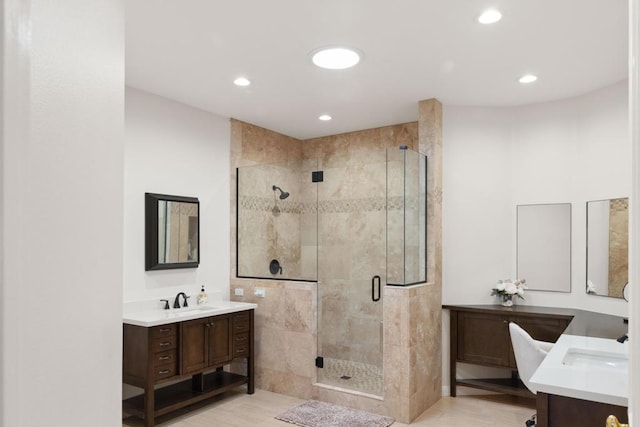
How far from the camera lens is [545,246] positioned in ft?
14.0

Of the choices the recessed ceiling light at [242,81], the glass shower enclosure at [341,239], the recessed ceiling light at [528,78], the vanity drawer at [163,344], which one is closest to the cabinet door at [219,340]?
the vanity drawer at [163,344]

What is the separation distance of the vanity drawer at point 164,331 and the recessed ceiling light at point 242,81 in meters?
2.03

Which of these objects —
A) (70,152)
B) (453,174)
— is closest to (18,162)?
(70,152)

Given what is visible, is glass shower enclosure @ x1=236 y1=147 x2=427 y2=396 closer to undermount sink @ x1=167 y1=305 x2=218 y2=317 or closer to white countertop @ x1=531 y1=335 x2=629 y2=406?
undermount sink @ x1=167 y1=305 x2=218 y2=317

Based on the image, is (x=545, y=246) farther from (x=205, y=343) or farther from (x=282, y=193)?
Result: (x=205, y=343)

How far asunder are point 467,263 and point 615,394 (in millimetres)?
2625

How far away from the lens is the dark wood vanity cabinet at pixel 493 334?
3877mm

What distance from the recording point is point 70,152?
0.82 meters

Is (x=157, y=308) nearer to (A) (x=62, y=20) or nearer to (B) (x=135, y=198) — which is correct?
(B) (x=135, y=198)

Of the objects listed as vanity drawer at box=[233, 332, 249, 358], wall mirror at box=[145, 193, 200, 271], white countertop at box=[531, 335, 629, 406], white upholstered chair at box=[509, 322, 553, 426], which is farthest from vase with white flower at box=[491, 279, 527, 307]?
wall mirror at box=[145, 193, 200, 271]

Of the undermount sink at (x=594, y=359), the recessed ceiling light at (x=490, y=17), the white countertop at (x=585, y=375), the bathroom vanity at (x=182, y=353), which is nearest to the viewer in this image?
the white countertop at (x=585, y=375)

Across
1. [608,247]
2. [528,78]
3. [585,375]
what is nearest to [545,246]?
[608,247]

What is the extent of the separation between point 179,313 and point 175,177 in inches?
50.3

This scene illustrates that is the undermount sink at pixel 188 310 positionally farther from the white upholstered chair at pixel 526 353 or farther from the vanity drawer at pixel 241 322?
the white upholstered chair at pixel 526 353
